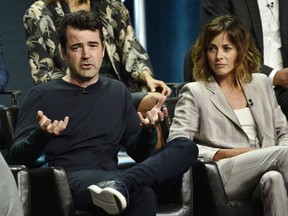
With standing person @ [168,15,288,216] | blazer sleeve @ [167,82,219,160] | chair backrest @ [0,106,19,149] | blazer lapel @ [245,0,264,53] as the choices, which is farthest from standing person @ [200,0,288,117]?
chair backrest @ [0,106,19,149]

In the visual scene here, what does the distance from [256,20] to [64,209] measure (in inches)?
64.3

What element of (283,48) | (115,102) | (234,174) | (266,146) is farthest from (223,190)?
(283,48)

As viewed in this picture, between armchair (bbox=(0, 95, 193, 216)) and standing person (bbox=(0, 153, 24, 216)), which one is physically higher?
standing person (bbox=(0, 153, 24, 216))

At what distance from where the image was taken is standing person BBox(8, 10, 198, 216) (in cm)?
254

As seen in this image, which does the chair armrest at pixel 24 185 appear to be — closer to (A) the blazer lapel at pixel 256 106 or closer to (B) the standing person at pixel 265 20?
(A) the blazer lapel at pixel 256 106

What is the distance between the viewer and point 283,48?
3.71 meters

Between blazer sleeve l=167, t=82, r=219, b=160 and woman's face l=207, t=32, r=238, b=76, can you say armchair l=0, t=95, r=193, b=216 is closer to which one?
blazer sleeve l=167, t=82, r=219, b=160

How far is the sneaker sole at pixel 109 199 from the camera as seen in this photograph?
2412mm

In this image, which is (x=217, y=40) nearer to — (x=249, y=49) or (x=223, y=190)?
(x=249, y=49)

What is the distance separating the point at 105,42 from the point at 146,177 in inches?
46.4

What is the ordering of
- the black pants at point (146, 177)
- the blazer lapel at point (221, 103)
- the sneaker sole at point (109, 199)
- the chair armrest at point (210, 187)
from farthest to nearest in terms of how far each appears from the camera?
the blazer lapel at point (221, 103)
the chair armrest at point (210, 187)
the black pants at point (146, 177)
the sneaker sole at point (109, 199)

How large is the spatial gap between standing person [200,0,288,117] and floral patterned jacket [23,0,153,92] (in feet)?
1.48

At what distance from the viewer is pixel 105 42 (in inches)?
141

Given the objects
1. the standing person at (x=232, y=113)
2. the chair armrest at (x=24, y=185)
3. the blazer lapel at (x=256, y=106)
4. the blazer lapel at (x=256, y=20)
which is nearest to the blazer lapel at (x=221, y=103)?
the standing person at (x=232, y=113)
